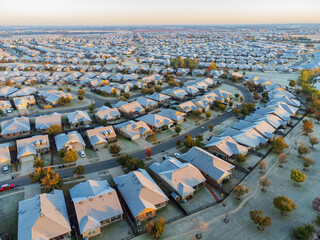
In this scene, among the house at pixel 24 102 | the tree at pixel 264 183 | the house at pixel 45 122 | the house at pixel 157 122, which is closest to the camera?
the tree at pixel 264 183

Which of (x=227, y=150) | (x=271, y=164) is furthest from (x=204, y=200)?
(x=271, y=164)

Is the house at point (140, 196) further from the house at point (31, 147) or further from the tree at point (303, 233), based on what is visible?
the house at point (31, 147)

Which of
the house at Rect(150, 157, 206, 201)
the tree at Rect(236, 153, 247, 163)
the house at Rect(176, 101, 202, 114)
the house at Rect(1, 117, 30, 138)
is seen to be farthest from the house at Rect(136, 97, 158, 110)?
the tree at Rect(236, 153, 247, 163)

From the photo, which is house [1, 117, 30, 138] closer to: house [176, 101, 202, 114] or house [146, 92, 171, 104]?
house [146, 92, 171, 104]

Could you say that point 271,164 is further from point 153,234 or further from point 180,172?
point 153,234

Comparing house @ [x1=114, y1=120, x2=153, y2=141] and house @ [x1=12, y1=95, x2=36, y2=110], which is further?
house @ [x1=12, y1=95, x2=36, y2=110]

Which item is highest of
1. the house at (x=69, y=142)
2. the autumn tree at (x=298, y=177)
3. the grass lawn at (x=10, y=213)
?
the house at (x=69, y=142)

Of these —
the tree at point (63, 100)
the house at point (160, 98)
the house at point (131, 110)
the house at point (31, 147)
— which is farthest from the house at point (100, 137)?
the house at point (160, 98)
